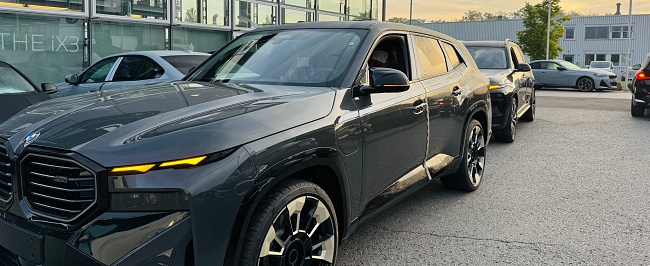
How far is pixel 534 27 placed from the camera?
41.8 metres

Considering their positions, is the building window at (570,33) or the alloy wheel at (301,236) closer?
the alloy wheel at (301,236)

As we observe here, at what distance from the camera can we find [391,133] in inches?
146

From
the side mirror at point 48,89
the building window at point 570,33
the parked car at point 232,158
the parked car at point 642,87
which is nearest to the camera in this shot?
the parked car at point 232,158

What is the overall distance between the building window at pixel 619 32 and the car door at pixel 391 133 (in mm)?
53815

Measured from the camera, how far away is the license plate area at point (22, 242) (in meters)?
2.32

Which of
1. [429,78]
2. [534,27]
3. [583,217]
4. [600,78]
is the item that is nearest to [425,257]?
[429,78]

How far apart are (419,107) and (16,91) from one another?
542cm

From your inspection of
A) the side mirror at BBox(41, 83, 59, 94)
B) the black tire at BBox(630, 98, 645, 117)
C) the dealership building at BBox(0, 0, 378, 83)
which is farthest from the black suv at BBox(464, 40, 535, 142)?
the dealership building at BBox(0, 0, 378, 83)

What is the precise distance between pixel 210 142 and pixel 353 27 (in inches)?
81.6

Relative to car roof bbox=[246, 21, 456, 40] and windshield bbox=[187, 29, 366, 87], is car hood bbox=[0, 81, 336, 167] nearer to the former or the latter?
windshield bbox=[187, 29, 366, 87]

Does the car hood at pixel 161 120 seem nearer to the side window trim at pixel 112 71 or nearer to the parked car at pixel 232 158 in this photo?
the parked car at pixel 232 158

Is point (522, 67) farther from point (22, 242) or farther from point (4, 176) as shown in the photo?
point (22, 242)

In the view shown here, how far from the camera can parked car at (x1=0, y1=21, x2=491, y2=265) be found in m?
2.25

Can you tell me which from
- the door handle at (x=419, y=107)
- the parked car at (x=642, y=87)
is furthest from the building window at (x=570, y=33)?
the door handle at (x=419, y=107)
